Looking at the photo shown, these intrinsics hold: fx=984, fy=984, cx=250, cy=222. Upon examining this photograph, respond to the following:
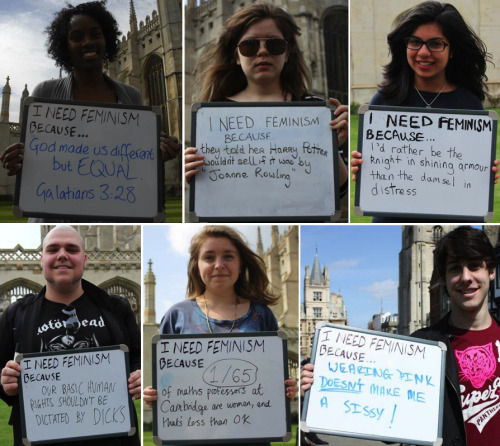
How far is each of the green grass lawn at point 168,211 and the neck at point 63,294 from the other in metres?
0.61

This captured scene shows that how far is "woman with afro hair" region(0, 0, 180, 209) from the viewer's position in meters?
7.08

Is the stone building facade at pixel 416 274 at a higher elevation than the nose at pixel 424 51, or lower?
lower

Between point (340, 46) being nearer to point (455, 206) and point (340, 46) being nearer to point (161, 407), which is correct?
point (455, 206)

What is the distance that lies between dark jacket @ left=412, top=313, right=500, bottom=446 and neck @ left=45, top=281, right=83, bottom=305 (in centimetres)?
250

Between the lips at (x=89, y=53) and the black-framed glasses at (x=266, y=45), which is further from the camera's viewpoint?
the lips at (x=89, y=53)

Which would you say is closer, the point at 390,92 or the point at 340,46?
the point at 390,92

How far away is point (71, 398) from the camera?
7.02m

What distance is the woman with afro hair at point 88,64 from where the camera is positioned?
708 centimetres

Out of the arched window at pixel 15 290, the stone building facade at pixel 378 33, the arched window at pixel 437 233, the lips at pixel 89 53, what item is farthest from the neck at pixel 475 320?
the lips at pixel 89 53

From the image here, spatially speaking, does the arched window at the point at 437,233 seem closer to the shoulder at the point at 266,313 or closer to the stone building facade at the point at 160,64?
the shoulder at the point at 266,313

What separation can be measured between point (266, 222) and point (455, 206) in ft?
4.43

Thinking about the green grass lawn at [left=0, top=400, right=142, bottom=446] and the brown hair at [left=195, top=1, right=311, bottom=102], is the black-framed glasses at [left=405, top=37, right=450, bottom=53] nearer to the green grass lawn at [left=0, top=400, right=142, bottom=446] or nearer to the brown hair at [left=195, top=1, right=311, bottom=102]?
the brown hair at [left=195, top=1, right=311, bottom=102]

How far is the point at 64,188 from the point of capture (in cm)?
697

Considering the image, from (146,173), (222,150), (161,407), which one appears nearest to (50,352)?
(161,407)
